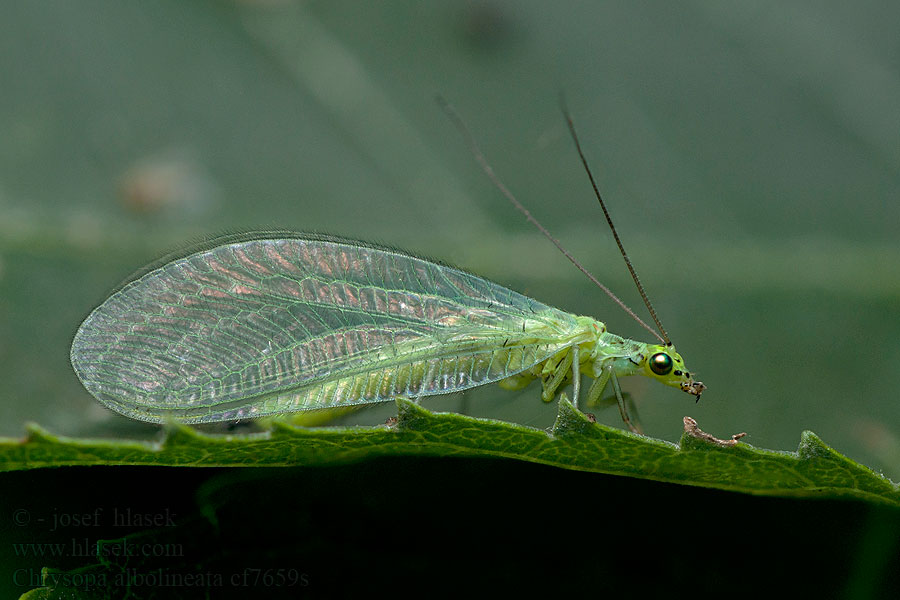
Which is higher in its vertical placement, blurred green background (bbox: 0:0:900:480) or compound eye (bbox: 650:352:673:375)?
blurred green background (bbox: 0:0:900:480)

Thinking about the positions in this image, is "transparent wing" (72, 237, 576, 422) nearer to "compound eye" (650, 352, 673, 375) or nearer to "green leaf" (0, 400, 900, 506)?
"compound eye" (650, 352, 673, 375)

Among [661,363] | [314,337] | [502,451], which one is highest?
[314,337]

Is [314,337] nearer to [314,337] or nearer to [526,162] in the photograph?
[314,337]

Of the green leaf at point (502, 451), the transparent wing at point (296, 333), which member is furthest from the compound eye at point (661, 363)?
the green leaf at point (502, 451)

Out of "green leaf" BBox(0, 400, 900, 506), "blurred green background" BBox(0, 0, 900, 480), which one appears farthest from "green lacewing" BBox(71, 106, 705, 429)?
"green leaf" BBox(0, 400, 900, 506)

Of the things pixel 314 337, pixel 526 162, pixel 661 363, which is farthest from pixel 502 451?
pixel 526 162

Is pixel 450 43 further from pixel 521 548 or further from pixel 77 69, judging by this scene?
pixel 521 548

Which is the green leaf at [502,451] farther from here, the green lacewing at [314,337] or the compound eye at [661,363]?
the compound eye at [661,363]
